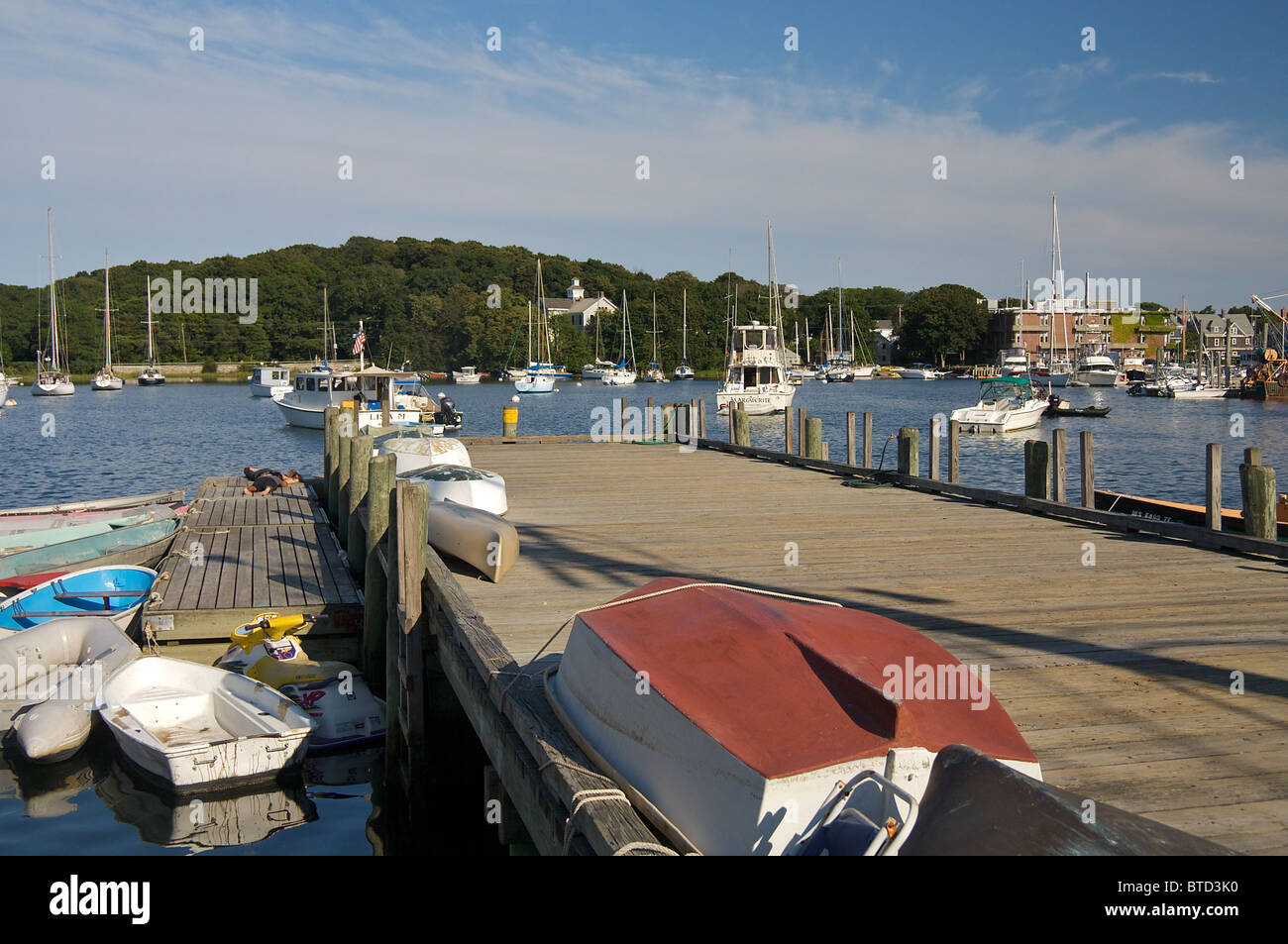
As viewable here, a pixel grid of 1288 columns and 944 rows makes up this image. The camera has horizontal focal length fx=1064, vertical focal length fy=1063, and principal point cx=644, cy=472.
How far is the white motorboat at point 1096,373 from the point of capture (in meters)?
87.3

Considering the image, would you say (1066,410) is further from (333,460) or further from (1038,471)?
(333,460)

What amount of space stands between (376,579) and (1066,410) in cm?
5192

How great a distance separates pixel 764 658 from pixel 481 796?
15.0ft

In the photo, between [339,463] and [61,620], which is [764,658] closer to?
[61,620]

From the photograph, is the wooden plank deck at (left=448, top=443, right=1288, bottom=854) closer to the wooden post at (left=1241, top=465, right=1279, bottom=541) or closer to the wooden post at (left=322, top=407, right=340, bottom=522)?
the wooden post at (left=1241, top=465, right=1279, bottom=541)

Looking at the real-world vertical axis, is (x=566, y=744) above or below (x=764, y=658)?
below

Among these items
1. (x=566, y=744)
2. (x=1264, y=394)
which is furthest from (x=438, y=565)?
(x=1264, y=394)

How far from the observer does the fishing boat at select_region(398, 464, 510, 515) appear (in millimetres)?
11375

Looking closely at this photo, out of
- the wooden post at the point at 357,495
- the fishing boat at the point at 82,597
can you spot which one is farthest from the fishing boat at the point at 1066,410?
the fishing boat at the point at 82,597

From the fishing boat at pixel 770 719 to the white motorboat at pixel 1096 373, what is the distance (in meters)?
90.7

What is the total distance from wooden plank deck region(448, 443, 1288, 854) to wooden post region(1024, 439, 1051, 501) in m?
1.10

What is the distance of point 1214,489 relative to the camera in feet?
33.2

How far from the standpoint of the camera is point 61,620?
980cm

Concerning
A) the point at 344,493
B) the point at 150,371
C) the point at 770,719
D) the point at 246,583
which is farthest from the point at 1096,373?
the point at 770,719
